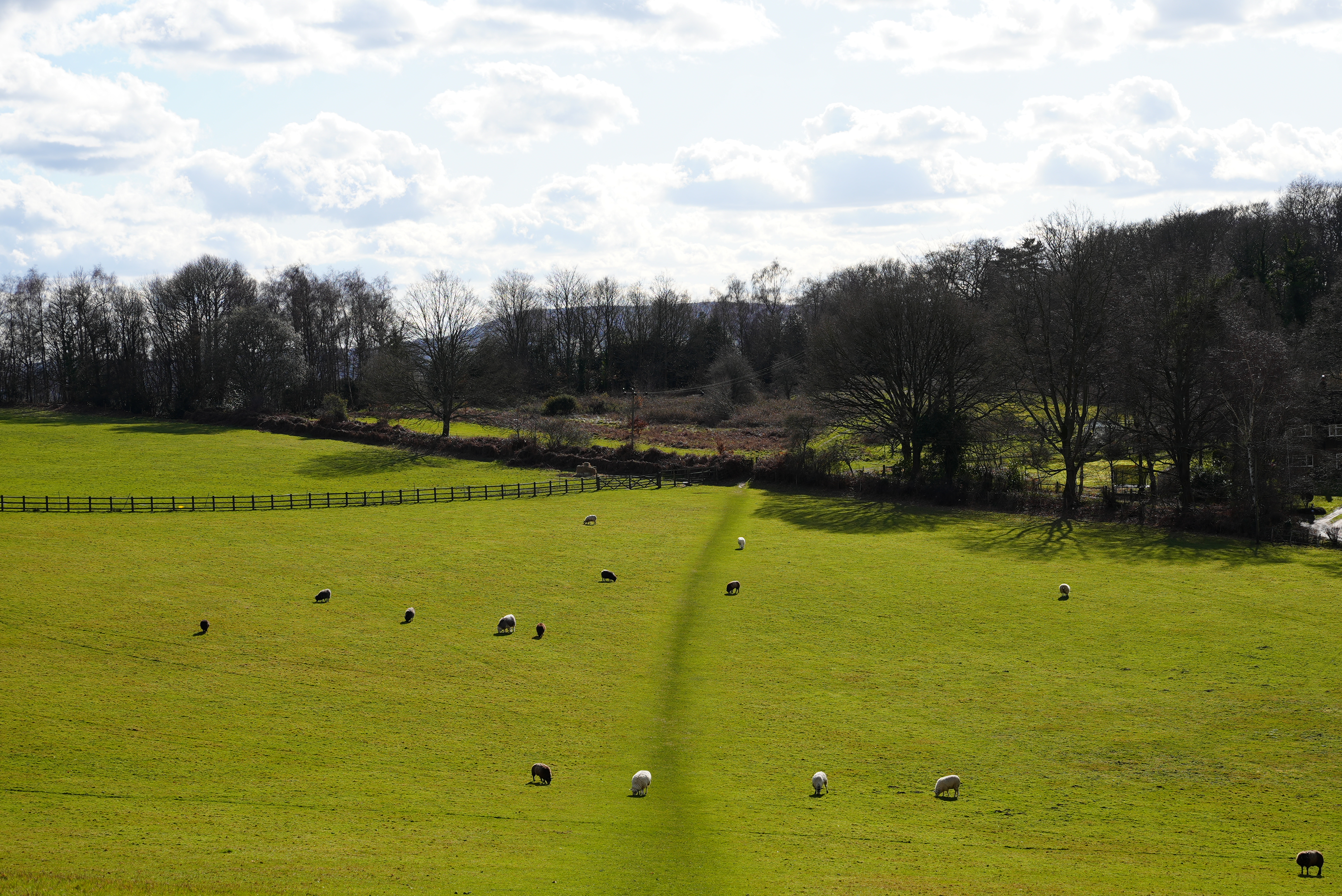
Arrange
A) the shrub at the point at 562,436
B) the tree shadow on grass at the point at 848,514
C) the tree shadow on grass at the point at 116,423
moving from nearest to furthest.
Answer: the tree shadow on grass at the point at 848,514 < the shrub at the point at 562,436 < the tree shadow on grass at the point at 116,423

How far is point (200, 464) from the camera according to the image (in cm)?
7225

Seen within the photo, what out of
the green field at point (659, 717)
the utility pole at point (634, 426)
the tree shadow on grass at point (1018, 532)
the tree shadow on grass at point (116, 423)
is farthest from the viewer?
the tree shadow on grass at point (116, 423)

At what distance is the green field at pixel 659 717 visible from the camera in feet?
53.1

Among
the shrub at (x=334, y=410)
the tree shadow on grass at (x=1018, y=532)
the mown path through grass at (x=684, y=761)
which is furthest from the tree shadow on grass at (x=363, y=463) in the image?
the mown path through grass at (x=684, y=761)

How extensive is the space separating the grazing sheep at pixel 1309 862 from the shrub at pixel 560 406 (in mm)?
88354

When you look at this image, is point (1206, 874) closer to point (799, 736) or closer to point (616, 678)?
point (799, 736)

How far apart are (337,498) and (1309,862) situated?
55368 mm

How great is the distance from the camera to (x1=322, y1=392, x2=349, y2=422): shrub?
90.0m

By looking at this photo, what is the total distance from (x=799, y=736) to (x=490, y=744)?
773 centimetres

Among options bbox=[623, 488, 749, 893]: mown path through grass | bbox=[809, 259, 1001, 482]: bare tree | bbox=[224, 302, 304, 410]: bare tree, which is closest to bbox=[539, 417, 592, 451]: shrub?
bbox=[809, 259, 1001, 482]: bare tree

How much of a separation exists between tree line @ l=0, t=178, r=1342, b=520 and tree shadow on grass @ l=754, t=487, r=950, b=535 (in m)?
4.98

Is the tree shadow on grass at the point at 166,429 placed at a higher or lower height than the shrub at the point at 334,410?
lower

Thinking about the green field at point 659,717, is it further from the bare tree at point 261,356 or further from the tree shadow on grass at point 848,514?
the bare tree at point 261,356

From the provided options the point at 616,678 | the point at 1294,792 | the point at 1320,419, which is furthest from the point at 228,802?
the point at 1320,419
